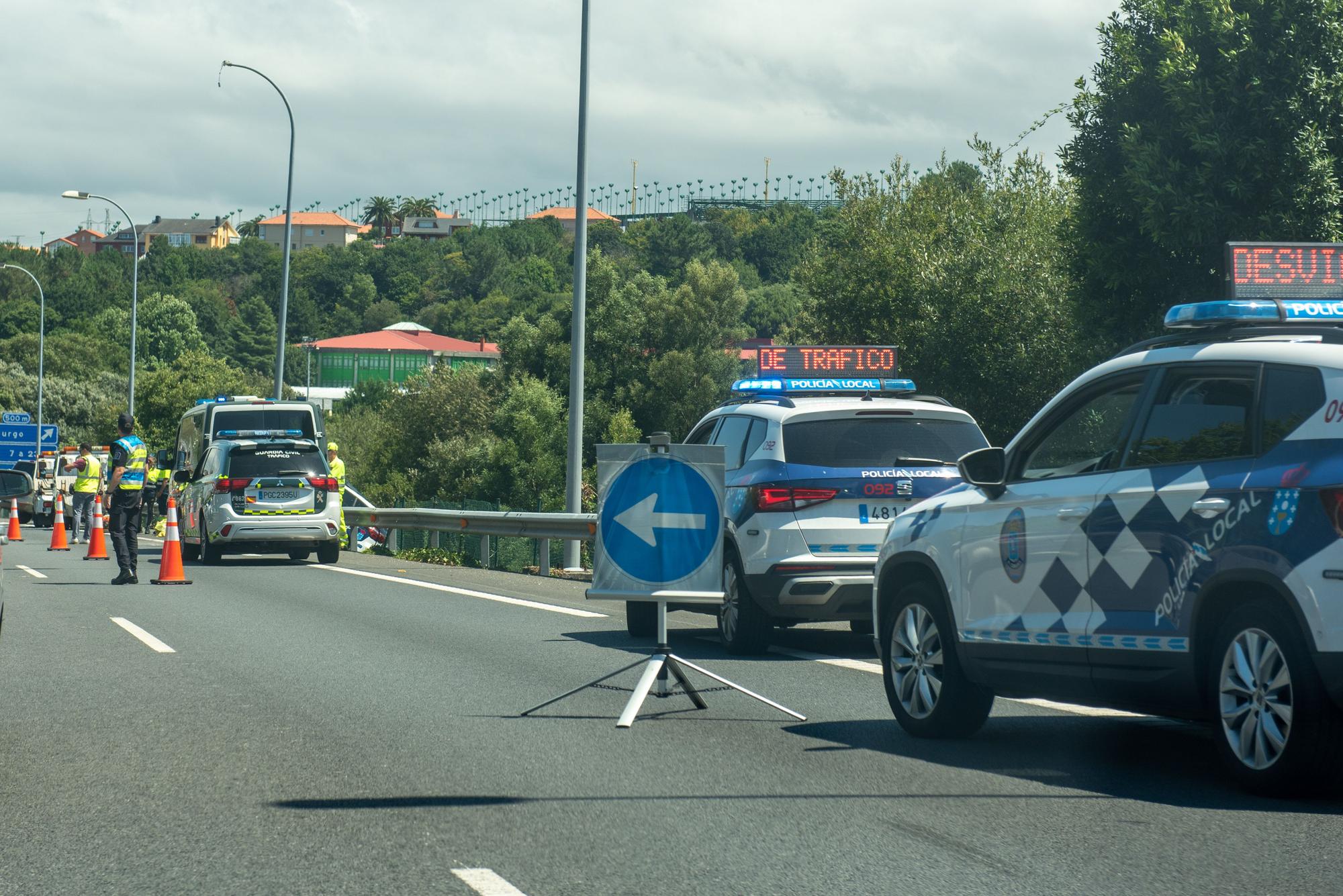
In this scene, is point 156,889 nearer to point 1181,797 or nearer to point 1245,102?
point 1181,797

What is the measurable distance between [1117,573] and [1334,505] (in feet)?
3.87

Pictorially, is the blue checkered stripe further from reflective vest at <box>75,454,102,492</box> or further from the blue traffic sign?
reflective vest at <box>75,454,102,492</box>

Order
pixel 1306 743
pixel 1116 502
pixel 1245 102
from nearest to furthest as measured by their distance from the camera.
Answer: pixel 1306 743, pixel 1116 502, pixel 1245 102

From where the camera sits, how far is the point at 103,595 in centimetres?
1716

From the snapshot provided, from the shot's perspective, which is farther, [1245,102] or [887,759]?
[1245,102]

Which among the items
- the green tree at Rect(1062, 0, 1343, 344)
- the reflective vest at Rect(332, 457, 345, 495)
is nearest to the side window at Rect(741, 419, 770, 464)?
the green tree at Rect(1062, 0, 1343, 344)

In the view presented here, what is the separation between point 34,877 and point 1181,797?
417cm

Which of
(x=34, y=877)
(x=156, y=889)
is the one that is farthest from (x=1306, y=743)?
(x=34, y=877)

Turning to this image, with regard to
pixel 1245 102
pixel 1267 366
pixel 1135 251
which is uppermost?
pixel 1245 102

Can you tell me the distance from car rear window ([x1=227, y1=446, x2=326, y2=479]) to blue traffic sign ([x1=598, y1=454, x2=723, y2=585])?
15493 mm

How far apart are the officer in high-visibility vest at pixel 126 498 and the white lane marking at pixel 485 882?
1484 centimetres

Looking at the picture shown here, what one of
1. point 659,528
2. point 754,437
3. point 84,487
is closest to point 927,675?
point 659,528

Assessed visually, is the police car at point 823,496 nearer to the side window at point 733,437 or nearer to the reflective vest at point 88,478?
the side window at point 733,437

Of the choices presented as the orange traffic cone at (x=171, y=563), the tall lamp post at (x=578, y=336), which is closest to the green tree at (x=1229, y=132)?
the tall lamp post at (x=578, y=336)
